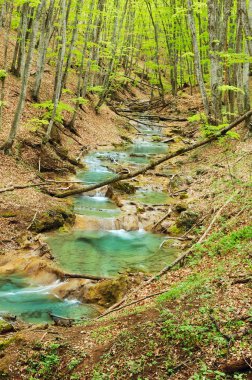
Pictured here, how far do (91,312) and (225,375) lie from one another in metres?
4.39

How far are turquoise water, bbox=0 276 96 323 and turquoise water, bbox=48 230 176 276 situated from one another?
45.5 inches

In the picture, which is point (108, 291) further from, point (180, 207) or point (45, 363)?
point (180, 207)

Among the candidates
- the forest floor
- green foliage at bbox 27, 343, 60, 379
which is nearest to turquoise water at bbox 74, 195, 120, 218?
the forest floor

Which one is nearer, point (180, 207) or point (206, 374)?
point (206, 374)

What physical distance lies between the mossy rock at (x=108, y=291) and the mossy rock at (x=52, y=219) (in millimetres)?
3732

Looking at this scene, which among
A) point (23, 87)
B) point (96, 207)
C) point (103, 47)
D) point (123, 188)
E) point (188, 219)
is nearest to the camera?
point (188, 219)

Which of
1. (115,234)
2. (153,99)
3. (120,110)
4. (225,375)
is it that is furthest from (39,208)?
(153,99)

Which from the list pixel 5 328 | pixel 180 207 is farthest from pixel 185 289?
pixel 180 207

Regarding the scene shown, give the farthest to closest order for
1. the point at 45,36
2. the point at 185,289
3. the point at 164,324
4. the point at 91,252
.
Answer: the point at 45,36, the point at 91,252, the point at 185,289, the point at 164,324

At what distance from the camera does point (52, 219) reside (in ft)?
40.2

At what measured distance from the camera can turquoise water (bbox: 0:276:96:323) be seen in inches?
317

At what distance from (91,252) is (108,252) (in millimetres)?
520

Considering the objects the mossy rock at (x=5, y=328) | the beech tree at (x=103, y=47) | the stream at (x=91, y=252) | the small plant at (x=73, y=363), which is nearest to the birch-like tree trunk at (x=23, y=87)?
the beech tree at (x=103, y=47)

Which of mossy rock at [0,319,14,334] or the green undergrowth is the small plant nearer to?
the green undergrowth
